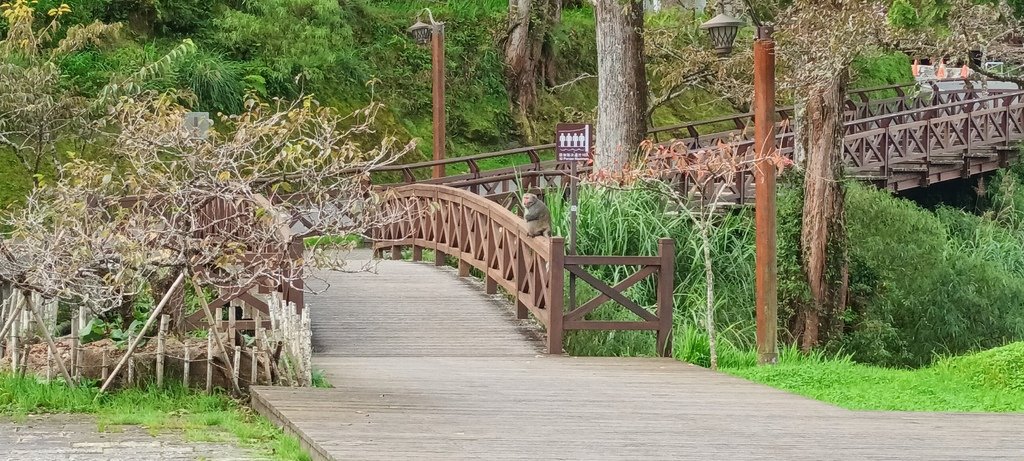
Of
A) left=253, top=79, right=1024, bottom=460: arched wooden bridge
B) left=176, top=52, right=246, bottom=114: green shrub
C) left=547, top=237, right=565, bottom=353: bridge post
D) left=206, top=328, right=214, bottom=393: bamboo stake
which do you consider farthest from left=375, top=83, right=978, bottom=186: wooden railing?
left=206, top=328, right=214, bottom=393: bamboo stake

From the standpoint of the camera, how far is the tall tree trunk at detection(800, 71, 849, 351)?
16766mm

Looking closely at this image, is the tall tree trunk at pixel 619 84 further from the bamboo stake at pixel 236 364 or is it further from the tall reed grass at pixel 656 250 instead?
the bamboo stake at pixel 236 364

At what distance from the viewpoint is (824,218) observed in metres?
17.1

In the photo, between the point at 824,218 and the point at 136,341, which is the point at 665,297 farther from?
the point at 136,341

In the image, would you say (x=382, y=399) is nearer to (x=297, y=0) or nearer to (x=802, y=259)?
(x=802, y=259)

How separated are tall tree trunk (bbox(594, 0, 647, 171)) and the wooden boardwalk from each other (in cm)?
654

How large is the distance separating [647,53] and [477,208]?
9300 mm

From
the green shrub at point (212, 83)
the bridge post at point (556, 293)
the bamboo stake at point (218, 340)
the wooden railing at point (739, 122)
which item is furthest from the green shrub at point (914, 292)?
the green shrub at point (212, 83)

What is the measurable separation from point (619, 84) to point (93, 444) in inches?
505

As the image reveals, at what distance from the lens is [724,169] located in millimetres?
14227

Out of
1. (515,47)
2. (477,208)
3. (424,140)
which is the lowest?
(477,208)

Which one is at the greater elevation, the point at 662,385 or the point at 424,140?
the point at 424,140

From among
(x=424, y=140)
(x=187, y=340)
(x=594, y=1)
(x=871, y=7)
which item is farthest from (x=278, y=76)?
(x=187, y=340)

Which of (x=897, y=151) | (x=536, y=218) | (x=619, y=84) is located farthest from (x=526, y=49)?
(x=536, y=218)
